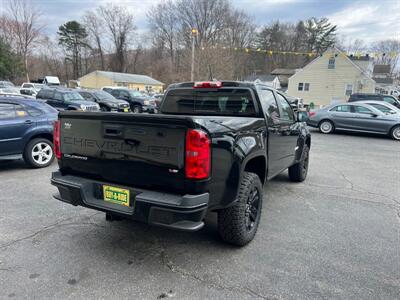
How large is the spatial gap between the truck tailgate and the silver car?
10.5 metres

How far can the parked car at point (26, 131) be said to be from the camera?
227 inches

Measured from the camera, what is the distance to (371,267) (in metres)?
2.87

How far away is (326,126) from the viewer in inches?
527

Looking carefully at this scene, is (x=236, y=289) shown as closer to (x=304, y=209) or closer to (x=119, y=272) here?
(x=119, y=272)

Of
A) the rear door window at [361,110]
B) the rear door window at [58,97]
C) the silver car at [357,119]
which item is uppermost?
the rear door window at [58,97]

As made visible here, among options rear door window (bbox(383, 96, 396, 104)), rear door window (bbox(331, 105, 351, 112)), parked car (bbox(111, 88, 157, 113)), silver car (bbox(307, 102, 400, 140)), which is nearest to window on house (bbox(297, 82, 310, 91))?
rear door window (bbox(383, 96, 396, 104))

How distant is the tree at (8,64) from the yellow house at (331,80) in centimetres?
4046

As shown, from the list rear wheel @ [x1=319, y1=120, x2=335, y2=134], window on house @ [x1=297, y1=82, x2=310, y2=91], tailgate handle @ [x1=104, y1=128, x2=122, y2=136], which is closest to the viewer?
tailgate handle @ [x1=104, y1=128, x2=122, y2=136]

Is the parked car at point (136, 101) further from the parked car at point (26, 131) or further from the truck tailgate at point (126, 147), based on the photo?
the truck tailgate at point (126, 147)

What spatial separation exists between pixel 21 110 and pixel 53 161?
53.1 inches

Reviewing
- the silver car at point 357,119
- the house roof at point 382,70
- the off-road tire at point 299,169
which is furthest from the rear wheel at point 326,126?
the house roof at point 382,70

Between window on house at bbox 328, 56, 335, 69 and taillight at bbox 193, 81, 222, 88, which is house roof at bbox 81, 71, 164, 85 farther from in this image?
taillight at bbox 193, 81, 222, 88

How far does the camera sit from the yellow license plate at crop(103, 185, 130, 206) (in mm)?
2670

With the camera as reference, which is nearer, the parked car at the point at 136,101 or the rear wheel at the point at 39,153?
the rear wheel at the point at 39,153
